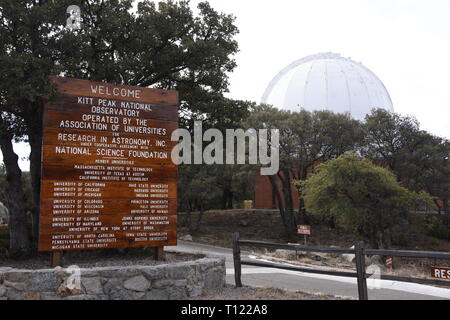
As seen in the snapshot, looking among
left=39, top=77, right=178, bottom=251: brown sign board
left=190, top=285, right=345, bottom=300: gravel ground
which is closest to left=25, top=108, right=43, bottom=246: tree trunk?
left=39, top=77, right=178, bottom=251: brown sign board

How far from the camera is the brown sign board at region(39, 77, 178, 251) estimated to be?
8.91 meters

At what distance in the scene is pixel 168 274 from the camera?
8.85 meters

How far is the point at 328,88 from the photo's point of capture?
5134 cm

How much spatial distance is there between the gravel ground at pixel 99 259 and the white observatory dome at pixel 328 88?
39.5m

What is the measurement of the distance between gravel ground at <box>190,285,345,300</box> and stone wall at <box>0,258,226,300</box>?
11.4 inches

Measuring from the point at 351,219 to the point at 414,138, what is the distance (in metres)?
15.0

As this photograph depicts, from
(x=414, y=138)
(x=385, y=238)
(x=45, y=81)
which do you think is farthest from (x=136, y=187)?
(x=414, y=138)

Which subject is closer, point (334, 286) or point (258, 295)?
point (258, 295)

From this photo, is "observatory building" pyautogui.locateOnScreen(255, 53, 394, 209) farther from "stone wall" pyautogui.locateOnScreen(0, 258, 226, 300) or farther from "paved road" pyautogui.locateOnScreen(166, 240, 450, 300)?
"stone wall" pyautogui.locateOnScreen(0, 258, 226, 300)

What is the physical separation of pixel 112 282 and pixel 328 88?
46.2 m

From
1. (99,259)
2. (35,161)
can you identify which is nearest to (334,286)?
(99,259)

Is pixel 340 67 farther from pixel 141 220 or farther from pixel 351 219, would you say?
pixel 141 220

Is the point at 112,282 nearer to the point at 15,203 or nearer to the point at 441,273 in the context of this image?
the point at 15,203

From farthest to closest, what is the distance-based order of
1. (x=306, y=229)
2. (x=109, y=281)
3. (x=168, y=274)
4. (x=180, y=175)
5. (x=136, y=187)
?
1. (x=180, y=175)
2. (x=306, y=229)
3. (x=136, y=187)
4. (x=168, y=274)
5. (x=109, y=281)
